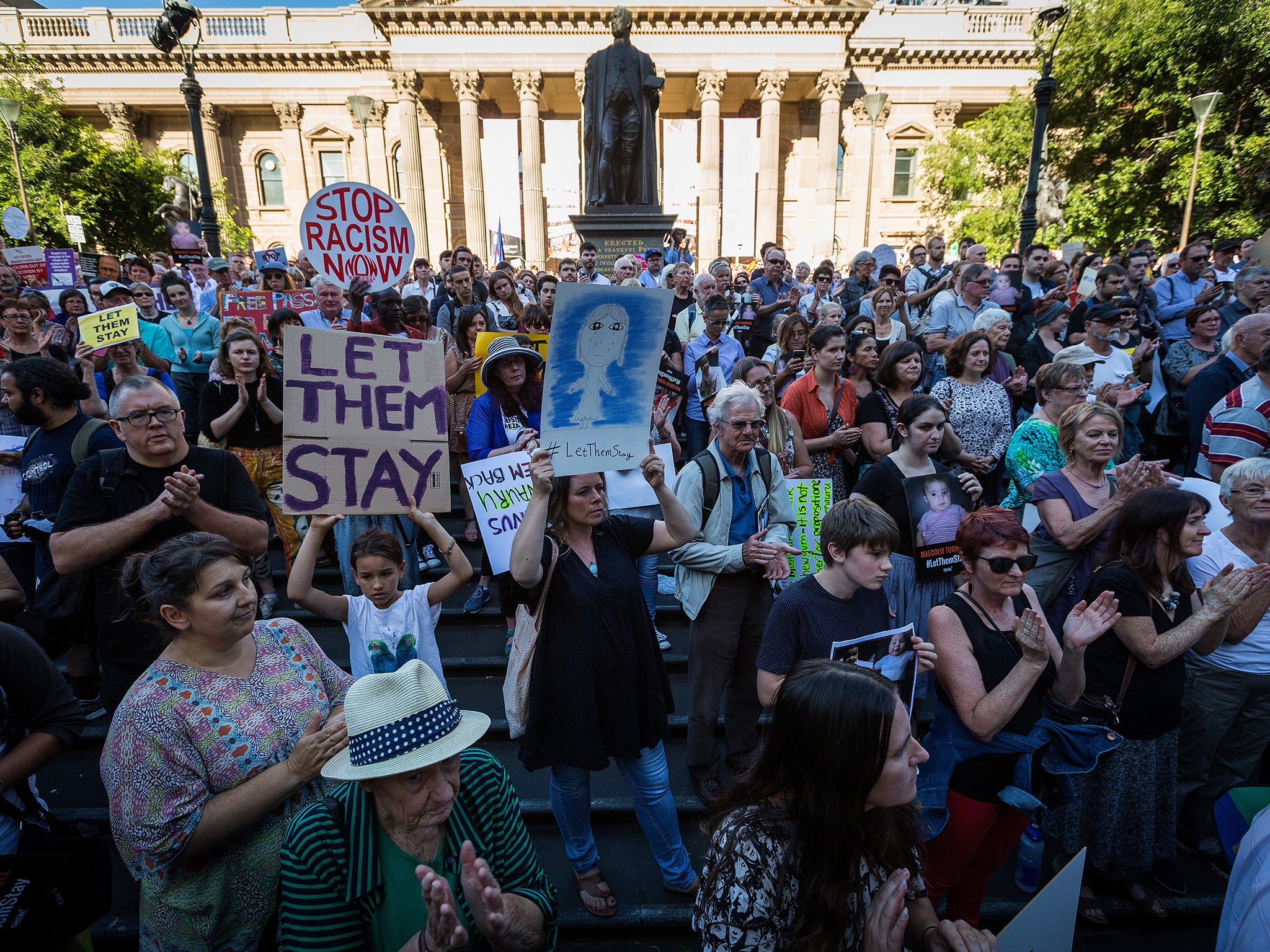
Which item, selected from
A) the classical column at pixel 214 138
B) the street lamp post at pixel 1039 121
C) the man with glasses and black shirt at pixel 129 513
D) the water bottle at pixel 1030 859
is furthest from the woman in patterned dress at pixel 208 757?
the classical column at pixel 214 138

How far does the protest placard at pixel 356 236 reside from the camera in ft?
16.6

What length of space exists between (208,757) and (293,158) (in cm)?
4029

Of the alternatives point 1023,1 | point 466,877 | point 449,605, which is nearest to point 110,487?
point 466,877

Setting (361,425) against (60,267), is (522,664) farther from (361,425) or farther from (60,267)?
(60,267)

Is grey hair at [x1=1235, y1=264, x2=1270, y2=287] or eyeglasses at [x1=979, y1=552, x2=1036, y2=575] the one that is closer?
eyeglasses at [x1=979, y1=552, x2=1036, y2=575]

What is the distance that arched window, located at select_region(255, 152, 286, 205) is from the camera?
35312 mm

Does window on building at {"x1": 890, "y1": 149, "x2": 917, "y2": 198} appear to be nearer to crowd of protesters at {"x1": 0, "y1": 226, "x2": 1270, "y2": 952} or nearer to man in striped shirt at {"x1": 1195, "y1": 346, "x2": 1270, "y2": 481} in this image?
crowd of protesters at {"x1": 0, "y1": 226, "x2": 1270, "y2": 952}

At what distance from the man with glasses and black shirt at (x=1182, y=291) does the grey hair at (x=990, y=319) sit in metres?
3.14

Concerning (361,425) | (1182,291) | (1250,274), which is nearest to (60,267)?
(361,425)

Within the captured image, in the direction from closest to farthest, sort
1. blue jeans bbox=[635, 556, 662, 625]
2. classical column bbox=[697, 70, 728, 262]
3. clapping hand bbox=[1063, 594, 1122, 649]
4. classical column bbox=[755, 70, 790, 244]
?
clapping hand bbox=[1063, 594, 1122, 649]
blue jeans bbox=[635, 556, 662, 625]
classical column bbox=[697, 70, 728, 262]
classical column bbox=[755, 70, 790, 244]

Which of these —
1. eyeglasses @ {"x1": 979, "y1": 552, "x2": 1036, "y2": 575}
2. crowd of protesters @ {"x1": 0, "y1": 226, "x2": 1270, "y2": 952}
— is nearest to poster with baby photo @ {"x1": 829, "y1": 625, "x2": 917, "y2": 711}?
crowd of protesters @ {"x1": 0, "y1": 226, "x2": 1270, "y2": 952}

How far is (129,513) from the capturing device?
278cm

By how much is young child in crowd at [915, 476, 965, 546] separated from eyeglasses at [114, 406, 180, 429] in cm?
363

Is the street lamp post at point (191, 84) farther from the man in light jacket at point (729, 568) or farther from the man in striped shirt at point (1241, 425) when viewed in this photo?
the man in striped shirt at point (1241, 425)
